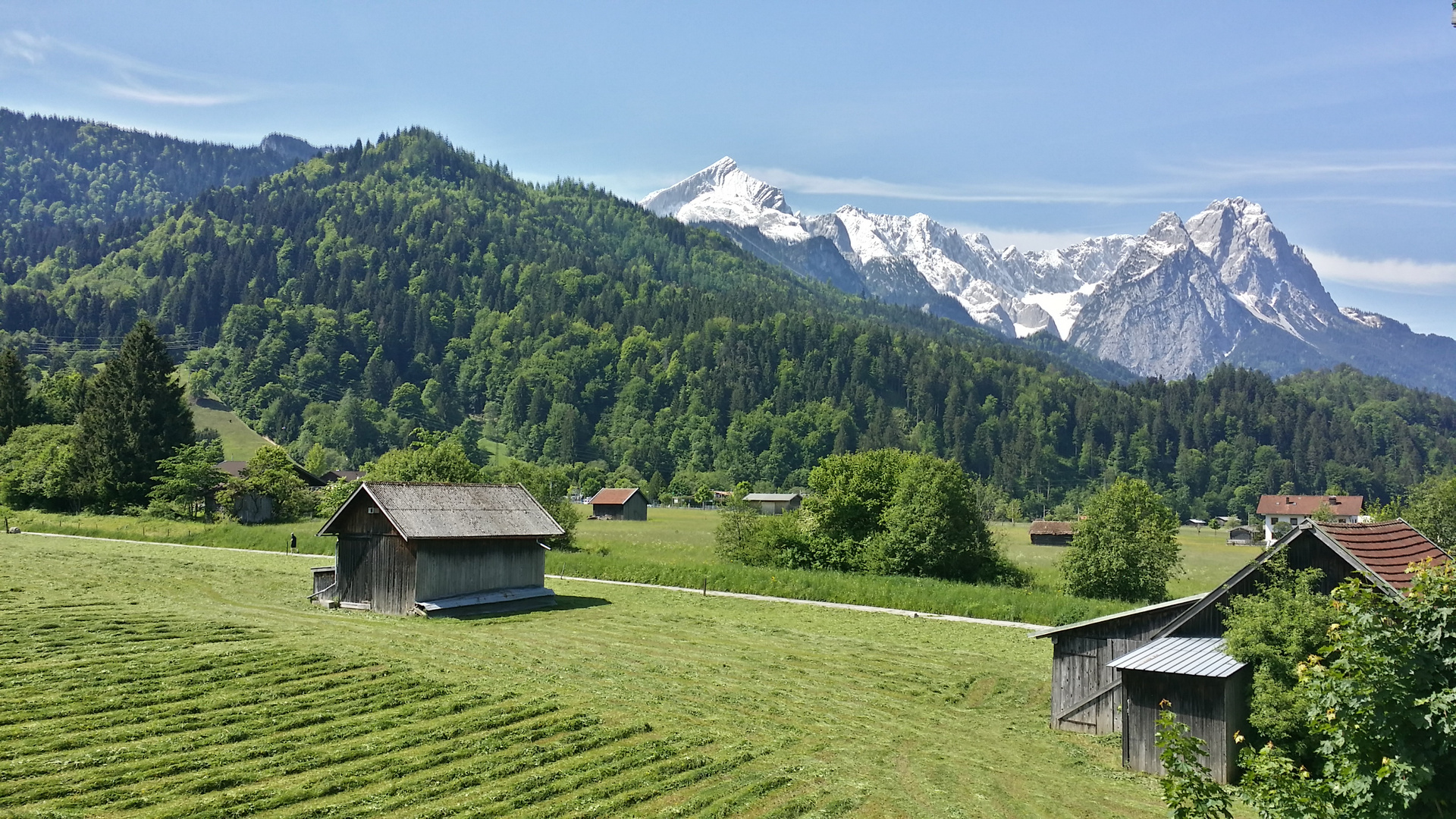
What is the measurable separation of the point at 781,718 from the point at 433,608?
21670mm

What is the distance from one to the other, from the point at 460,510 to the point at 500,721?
25.1 m

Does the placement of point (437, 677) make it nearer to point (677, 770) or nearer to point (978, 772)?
point (677, 770)

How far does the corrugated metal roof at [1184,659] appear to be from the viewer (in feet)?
77.8

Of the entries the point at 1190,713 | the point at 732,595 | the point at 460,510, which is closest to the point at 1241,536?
the point at 732,595

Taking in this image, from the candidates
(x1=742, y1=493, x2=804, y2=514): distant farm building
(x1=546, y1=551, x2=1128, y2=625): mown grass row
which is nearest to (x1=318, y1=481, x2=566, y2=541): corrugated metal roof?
(x1=546, y1=551, x2=1128, y2=625): mown grass row

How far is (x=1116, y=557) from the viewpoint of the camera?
61.6 meters

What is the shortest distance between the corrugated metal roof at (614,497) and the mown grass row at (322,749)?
109803 millimetres

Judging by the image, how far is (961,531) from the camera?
68.4m

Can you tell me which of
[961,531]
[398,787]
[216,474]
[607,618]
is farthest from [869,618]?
[216,474]

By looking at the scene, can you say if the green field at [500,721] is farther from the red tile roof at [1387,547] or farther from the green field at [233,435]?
the green field at [233,435]

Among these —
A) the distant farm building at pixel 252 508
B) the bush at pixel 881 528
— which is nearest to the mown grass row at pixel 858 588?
the bush at pixel 881 528

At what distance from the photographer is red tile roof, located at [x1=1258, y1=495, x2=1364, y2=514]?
488 ft

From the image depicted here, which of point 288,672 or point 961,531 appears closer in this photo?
point 288,672

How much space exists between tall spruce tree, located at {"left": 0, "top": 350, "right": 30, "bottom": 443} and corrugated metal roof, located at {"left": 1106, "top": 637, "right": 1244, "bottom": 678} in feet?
363
